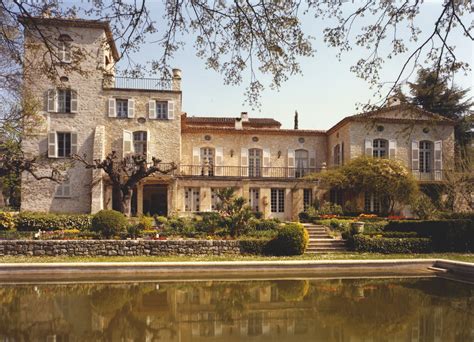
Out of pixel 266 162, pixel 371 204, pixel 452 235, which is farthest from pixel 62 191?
pixel 452 235

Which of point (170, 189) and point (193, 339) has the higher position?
point (170, 189)

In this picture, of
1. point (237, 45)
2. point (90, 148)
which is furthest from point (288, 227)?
point (90, 148)

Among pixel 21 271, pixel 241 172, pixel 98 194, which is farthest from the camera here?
pixel 241 172

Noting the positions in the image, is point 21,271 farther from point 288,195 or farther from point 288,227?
point 288,195

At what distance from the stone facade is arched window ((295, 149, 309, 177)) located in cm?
7

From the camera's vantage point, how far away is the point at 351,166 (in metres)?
21.0

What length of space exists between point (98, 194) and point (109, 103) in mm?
5294

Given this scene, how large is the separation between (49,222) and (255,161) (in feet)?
41.3

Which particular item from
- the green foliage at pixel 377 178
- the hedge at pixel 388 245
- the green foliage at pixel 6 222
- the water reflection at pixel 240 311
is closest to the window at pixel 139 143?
the green foliage at pixel 6 222

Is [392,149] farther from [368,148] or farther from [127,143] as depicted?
[127,143]

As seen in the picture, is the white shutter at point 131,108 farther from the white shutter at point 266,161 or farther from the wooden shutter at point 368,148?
the wooden shutter at point 368,148

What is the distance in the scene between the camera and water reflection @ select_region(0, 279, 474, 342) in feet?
17.4

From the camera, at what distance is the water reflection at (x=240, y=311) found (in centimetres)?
532

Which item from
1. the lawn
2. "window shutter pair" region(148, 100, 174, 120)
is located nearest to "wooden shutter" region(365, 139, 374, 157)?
the lawn
